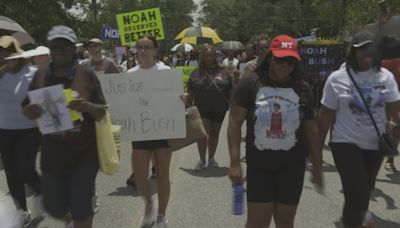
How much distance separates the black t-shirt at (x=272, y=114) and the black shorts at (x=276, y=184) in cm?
7

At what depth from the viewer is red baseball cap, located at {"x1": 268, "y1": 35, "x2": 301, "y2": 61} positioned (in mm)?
3830

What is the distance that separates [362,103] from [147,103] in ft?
6.96

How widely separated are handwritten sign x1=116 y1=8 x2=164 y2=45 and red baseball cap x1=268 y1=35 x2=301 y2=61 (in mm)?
6018

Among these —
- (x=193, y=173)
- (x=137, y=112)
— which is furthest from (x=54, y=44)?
(x=193, y=173)

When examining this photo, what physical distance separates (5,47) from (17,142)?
86 cm

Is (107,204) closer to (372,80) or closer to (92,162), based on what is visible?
(92,162)

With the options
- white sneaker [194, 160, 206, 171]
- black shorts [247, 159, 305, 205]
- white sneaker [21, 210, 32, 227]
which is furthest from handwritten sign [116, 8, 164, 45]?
black shorts [247, 159, 305, 205]

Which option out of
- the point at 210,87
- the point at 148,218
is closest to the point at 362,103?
the point at 148,218

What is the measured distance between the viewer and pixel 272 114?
12.7 feet

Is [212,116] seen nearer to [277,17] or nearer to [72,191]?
[72,191]

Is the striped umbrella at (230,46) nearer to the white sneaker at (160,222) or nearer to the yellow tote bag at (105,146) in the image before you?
the white sneaker at (160,222)

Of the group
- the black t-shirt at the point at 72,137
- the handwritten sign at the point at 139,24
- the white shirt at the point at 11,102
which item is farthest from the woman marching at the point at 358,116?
the handwritten sign at the point at 139,24

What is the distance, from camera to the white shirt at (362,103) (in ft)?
14.9

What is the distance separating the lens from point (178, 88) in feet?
18.5
